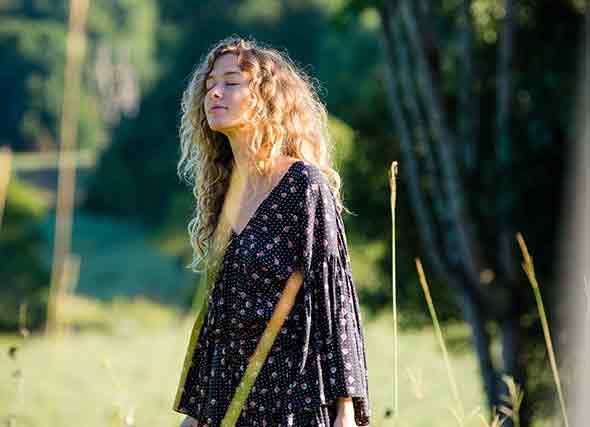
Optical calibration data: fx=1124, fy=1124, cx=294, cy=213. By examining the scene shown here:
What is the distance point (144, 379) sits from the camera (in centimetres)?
1983

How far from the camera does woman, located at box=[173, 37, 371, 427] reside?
2.49 meters

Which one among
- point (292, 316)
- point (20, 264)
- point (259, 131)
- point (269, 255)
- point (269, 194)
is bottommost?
point (20, 264)

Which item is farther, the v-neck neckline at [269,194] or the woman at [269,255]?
the v-neck neckline at [269,194]

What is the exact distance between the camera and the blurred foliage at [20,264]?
32.2 m

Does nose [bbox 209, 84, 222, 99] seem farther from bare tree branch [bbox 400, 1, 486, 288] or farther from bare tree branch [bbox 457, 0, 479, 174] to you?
bare tree branch [bbox 457, 0, 479, 174]

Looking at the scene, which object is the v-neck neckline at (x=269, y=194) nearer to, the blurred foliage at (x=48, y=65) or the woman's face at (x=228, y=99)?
the woman's face at (x=228, y=99)

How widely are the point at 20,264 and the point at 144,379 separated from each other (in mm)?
14309

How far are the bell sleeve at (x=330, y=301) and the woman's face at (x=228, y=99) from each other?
0.25m

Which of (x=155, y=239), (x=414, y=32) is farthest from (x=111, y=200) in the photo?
(x=414, y=32)

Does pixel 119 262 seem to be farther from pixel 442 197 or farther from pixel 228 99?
pixel 228 99

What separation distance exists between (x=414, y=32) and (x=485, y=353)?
2.29 meters

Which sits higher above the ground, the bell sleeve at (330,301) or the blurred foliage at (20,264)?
the bell sleeve at (330,301)

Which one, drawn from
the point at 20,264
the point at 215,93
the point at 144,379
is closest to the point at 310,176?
the point at 215,93

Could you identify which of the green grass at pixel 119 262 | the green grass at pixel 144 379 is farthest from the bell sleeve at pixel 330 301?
the green grass at pixel 119 262
